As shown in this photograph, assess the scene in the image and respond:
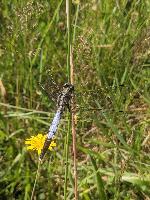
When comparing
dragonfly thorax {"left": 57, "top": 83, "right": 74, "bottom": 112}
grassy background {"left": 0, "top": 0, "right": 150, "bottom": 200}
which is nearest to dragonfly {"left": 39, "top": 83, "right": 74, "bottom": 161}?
dragonfly thorax {"left": 57, "top": 83, "right": 74, "bottom": 112}

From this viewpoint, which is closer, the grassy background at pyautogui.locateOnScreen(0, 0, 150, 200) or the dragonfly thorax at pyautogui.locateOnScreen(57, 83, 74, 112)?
the dragonfly thorax at pyautogui.locateOnScreen(57, 83, 74, 112)

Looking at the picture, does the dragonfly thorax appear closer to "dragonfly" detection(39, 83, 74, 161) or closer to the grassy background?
"dragonfly" detection(39, 83, 74, 161)

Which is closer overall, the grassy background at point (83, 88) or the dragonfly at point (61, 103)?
the dragonfly at point (61, 103)

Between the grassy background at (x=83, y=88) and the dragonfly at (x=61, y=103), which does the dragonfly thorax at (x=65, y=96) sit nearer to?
the dragonfly at (x=61, y=103)

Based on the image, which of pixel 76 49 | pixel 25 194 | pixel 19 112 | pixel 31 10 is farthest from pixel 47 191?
pixel 31 10

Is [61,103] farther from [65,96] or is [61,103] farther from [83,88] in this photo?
[83,88]

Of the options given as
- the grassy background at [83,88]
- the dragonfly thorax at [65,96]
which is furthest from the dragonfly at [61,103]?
the grassy background at [83,88]

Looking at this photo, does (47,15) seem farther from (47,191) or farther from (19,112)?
(47,191)

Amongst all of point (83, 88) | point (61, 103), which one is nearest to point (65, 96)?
point (61, 103)
